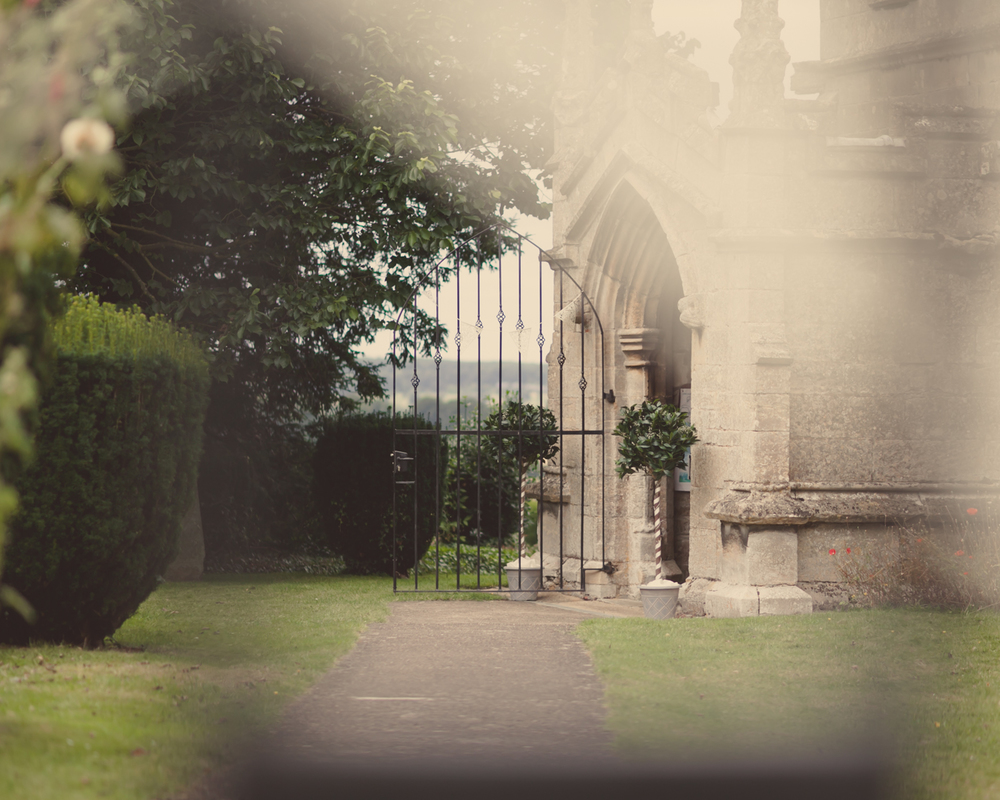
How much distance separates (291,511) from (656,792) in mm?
12306

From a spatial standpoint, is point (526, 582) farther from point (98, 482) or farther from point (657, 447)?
point (98, 482)

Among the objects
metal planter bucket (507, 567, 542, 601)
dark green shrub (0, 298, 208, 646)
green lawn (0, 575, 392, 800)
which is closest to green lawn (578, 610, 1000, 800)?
green lawn (0, 575, 392, 800)

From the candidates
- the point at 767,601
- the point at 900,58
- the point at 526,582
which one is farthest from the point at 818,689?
the point at 900,58

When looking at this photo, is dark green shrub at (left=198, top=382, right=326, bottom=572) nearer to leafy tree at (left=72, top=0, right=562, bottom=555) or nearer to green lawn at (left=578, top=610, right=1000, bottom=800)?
leafy tree at (left=72, top=0, right=562, bottom=555)

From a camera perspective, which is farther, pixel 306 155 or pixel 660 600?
pixel 306 155

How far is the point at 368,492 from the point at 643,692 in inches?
368

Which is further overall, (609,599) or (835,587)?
(609,599)

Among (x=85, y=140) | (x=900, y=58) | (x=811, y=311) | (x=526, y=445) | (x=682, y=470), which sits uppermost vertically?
(x=900, y=58)

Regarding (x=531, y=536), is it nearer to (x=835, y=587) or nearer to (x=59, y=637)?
(x=835, y=587)

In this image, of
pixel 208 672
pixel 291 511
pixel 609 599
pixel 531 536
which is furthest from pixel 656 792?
pixel 531 536

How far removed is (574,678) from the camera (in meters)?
6.90

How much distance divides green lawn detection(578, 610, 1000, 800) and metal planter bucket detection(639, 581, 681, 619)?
616 mm

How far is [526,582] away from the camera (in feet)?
38.7

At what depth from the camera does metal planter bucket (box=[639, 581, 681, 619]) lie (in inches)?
391
